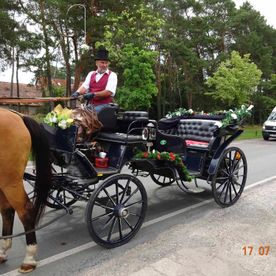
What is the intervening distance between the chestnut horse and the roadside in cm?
81

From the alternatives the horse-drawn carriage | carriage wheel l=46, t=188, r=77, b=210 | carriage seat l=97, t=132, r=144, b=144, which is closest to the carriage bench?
the horse-drawn carriage

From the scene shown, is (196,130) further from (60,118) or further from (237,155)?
(60,118)

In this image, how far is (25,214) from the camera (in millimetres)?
3820

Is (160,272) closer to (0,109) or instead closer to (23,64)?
(0,109)

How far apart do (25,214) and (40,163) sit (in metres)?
0.57

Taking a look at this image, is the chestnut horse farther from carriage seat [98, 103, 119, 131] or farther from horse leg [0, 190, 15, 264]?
carriage seat [98, 103, 119, 131]

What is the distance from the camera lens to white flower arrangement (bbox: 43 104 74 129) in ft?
13.9

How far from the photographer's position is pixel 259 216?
18.3ft

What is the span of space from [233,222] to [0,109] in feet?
11.7

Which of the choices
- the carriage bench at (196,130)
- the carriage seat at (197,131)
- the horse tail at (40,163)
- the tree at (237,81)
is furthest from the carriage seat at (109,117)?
the tree at (237,81)

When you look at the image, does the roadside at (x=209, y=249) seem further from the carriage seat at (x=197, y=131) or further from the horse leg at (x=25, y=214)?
the carriage seat at (x=197, y=131)

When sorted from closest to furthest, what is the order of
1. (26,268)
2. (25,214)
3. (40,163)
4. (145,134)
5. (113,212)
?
(26,268)
(25,214)
(40,163)
(113,212)
(145,134)

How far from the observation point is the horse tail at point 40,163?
155 inches

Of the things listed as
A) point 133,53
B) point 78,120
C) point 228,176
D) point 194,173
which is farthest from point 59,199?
point 133,53
